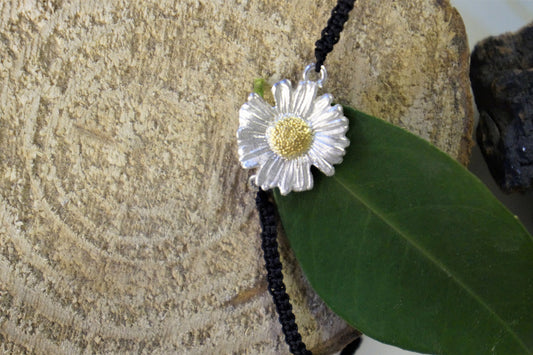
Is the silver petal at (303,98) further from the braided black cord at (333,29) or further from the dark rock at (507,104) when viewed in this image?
the dark rock at (507,104)

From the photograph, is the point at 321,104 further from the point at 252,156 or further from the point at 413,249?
the point at 413,249

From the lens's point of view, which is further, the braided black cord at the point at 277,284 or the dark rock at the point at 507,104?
the dark rock at the point at 507,104

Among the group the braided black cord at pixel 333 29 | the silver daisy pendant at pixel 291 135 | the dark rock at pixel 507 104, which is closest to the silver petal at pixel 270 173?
the silver daisy pendant at pixel 291 135

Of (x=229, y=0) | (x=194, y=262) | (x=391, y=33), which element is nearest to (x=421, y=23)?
(x=391, y=33)

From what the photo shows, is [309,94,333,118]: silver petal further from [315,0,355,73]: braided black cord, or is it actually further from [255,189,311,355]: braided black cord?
[255,189,311,355]: braided black cord

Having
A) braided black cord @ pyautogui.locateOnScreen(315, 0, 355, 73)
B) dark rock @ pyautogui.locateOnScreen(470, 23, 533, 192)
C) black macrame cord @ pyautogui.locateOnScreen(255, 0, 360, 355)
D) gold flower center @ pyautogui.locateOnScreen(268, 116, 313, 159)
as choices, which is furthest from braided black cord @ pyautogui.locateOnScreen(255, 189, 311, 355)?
dark rock @ pyautogui.locateOnScreen(470, 23, 533, 192)
